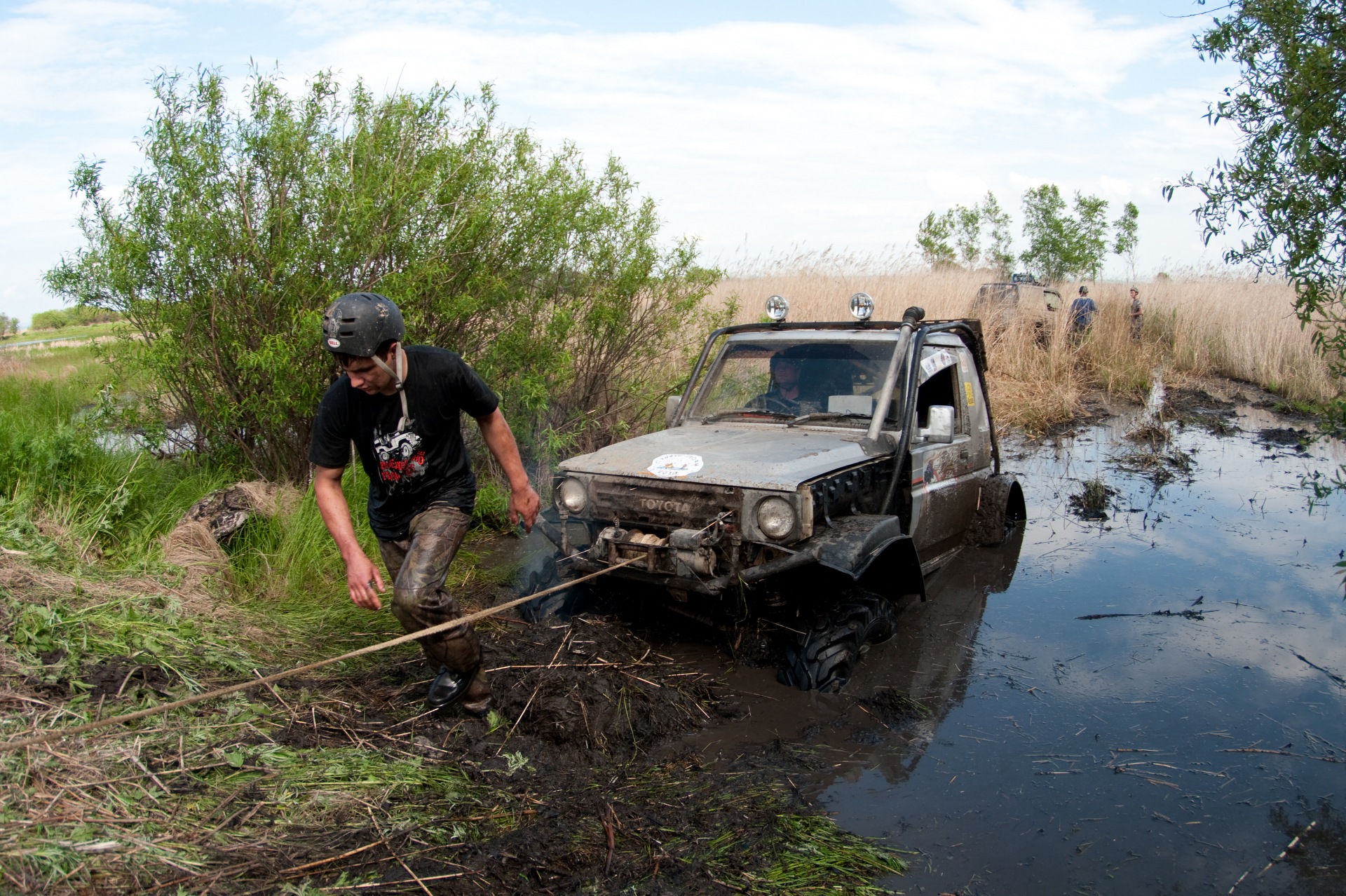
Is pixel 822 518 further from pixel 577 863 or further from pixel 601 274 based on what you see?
pixel 601 274

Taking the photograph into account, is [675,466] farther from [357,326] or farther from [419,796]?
[419,796]

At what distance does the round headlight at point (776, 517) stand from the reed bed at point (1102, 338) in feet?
30.6

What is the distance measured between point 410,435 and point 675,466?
4.81 feet

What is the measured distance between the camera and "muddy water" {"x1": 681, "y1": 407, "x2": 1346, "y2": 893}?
3.41 metres

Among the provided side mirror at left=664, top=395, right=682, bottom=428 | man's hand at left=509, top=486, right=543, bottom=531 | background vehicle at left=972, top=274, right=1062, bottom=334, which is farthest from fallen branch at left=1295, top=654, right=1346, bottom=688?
background vehicle at left=972, top=274, right=1062, bottom=334

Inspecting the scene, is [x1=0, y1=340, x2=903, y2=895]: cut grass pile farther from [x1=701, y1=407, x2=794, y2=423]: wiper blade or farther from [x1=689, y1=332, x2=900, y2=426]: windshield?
[x1=689, y1=332, x2=900, y2=426]: windshield

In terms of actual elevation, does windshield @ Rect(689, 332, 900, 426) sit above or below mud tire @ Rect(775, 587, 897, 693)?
above

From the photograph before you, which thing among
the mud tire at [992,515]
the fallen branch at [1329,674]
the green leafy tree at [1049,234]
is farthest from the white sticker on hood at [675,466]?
the green leafy tree at [1049,234]

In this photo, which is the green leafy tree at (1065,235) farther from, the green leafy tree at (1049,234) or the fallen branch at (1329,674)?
the fallen branch at (1329,674)

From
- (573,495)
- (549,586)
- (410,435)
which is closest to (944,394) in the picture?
(573,495)

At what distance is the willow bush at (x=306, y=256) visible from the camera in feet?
20.9

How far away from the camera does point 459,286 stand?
24.4 feet

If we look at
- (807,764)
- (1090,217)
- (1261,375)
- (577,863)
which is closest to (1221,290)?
(1261,375)

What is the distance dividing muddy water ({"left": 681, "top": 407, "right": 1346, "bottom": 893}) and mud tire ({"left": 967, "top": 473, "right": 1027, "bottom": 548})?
0.84 feet
